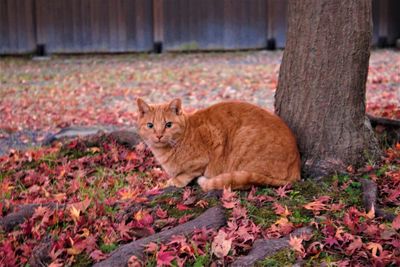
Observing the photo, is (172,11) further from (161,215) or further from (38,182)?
(161,215)

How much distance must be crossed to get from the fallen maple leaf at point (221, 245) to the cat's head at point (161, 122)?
1.39 meters

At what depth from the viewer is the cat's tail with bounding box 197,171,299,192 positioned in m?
5.00

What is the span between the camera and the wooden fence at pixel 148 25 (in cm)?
1766

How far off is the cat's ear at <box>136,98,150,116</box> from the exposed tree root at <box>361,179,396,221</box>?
1961mm

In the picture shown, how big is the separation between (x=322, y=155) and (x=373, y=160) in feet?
1.63

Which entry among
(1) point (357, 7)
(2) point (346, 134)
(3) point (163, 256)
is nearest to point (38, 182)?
(3) point (163, 256)

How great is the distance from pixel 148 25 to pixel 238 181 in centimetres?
1375

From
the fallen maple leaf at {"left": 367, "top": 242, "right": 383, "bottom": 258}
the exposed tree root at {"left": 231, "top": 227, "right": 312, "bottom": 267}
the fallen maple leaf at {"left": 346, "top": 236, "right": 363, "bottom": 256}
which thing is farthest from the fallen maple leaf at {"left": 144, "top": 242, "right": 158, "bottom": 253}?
the fallen maple leaf at {"left": 367, "top": 242, "right": 383, "bottom": 258}

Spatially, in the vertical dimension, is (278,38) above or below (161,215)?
above

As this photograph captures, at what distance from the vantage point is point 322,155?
548cm

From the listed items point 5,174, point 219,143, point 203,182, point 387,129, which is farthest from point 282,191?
point 5,174

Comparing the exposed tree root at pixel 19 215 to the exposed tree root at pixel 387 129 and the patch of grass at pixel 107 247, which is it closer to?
the patch of grass at pixel 107 247

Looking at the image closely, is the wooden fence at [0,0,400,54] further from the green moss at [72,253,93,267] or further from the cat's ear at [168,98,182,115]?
the green moss at [72,253,93,267]

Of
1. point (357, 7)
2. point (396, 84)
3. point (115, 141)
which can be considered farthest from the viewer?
point (396, 84)
